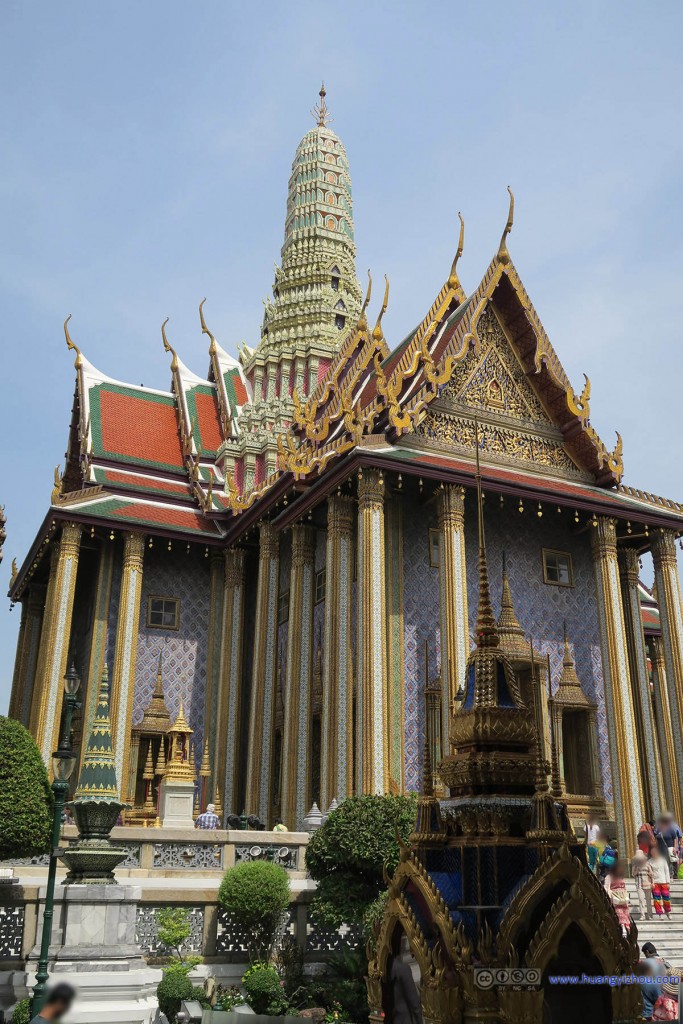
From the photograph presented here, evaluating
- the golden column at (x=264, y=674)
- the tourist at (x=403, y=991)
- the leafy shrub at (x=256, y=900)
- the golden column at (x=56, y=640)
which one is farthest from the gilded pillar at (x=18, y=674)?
the tourist at (x=403, y=991)

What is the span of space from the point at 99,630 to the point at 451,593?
777cm

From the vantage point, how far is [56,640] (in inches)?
760

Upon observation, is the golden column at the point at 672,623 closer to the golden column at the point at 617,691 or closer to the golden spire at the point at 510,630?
the golden column at the point at 617,691

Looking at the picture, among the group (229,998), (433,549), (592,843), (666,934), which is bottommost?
(229,998)

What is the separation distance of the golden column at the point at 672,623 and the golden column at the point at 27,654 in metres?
13.8

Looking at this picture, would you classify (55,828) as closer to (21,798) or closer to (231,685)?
(21,798)

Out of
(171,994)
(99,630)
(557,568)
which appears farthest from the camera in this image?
(99,630)

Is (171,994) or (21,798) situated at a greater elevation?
(21,798)

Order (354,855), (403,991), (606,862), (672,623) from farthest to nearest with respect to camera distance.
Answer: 1. (672,623)
2. (606,862)
3. (354,855)
4. (403,991)

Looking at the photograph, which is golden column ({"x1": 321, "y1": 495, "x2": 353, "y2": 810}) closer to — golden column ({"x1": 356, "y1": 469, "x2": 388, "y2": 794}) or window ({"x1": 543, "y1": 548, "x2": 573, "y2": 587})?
golden column ({"x1": 356, "y1": 469, "x2": 388, "y2": 794})

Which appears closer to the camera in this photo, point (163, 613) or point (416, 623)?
point (416, 623)

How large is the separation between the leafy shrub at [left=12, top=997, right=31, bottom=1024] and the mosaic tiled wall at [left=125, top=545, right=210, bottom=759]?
40.5 ft

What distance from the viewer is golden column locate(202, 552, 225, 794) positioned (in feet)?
68.3

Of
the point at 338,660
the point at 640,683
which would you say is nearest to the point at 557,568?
the point at 640,683
